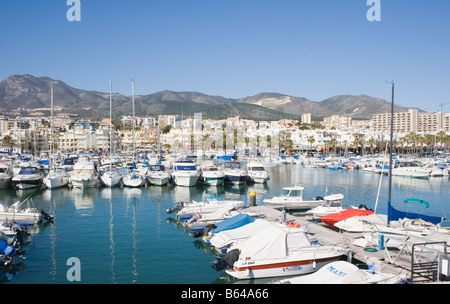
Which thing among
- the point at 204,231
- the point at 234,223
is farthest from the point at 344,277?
the point at 204,231

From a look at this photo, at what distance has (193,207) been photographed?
24.0 metres

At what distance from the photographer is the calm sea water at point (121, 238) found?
1455 cm

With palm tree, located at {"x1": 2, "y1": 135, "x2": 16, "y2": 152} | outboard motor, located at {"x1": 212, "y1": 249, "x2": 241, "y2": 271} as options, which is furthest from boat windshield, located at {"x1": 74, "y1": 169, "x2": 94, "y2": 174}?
palm tree, located at {"x1": 2, "y1": 135, "x2": 16, "y2": 152}

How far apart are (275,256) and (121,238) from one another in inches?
382

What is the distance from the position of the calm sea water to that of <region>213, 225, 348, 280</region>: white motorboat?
0.94 metres

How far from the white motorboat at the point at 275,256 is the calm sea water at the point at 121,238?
0.94 metres

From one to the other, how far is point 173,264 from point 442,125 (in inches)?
8707

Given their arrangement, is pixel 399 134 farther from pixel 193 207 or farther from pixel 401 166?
pixel 193 207

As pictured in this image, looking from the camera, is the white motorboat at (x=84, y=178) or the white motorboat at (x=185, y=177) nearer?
the white motorboat at (x=84, y=178)

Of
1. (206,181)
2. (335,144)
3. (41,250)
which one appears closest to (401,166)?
(206,181)

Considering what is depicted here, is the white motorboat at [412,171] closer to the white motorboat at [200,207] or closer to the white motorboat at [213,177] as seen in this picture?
the white motorboat at [213,177]

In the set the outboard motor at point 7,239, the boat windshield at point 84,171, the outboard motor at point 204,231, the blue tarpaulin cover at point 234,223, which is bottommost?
the outboard motor at point 204,231

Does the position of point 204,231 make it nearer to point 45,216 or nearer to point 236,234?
point 236,234

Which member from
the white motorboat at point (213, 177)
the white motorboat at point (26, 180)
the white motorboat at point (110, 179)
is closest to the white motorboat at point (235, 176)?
the white motorboat at point (213, 177)
